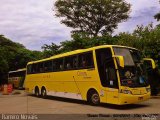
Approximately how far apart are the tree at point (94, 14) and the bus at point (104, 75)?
91.5 ft

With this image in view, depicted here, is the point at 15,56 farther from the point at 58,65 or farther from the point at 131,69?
the point at 131,69

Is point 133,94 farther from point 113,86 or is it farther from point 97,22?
point 97,22

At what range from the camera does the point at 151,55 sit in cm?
2336

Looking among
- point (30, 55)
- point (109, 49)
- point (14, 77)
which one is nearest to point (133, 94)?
point (109, 49)

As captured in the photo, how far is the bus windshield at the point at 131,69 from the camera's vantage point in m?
16.0

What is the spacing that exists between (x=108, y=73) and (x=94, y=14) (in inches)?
1312

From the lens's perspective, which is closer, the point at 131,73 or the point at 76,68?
the point at 131,73

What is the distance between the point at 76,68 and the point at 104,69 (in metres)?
2.92

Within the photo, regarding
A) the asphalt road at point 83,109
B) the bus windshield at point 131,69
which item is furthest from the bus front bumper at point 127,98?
the bus windshield at point 131,69

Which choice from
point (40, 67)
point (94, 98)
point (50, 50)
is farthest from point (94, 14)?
point (94, 98)

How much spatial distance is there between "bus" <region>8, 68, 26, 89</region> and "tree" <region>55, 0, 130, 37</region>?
429 inches

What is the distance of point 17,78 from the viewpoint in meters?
46.1

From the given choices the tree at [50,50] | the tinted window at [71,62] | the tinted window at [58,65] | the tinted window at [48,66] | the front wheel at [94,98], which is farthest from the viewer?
the tree at [50,50]

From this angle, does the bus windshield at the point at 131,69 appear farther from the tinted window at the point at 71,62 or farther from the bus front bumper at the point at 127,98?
the tinted window at the point at 71,62
